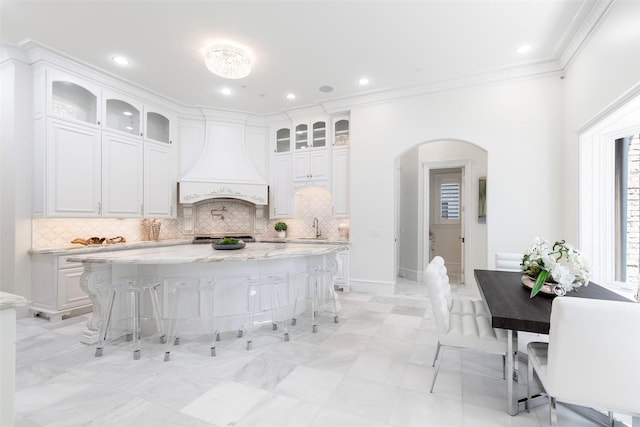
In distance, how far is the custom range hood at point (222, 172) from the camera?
552 centimetres

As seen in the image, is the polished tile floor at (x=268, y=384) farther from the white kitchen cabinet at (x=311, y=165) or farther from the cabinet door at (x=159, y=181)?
the white kitchen cabinet at (x=311, y=165)

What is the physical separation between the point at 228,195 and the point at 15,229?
2.92 metres

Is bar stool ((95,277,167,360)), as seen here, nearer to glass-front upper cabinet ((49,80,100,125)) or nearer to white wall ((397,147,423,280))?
glass-front upper cabinet ((49,80,100,125))

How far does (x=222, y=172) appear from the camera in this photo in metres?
5.77

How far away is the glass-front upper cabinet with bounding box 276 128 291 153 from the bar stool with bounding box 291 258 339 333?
9.81 ft

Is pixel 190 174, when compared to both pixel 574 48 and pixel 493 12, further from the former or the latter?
pixel 574 48

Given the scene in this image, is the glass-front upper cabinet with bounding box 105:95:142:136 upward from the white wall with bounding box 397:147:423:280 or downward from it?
upward

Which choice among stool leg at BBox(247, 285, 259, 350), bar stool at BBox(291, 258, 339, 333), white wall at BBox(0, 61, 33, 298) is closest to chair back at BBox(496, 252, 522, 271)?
bar stool at BBox(291, 258, 339, 333)

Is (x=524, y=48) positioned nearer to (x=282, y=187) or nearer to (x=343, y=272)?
(x=343, y=272)

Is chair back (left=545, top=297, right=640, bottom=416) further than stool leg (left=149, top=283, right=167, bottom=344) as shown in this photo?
No

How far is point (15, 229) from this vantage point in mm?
3645

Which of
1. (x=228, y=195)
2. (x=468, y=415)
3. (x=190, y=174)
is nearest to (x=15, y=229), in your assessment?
(x=190, y=174)

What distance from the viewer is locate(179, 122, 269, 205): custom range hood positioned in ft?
18.1

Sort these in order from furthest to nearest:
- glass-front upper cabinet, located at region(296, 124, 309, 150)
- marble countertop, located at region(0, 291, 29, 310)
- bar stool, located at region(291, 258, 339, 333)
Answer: glass-front upper cabinet, located at region(296, 124, 309, 150) < bar stool, located at region(291, 258, 339, 333) < marble countertop, located at region(0, 291, 29, 310)
